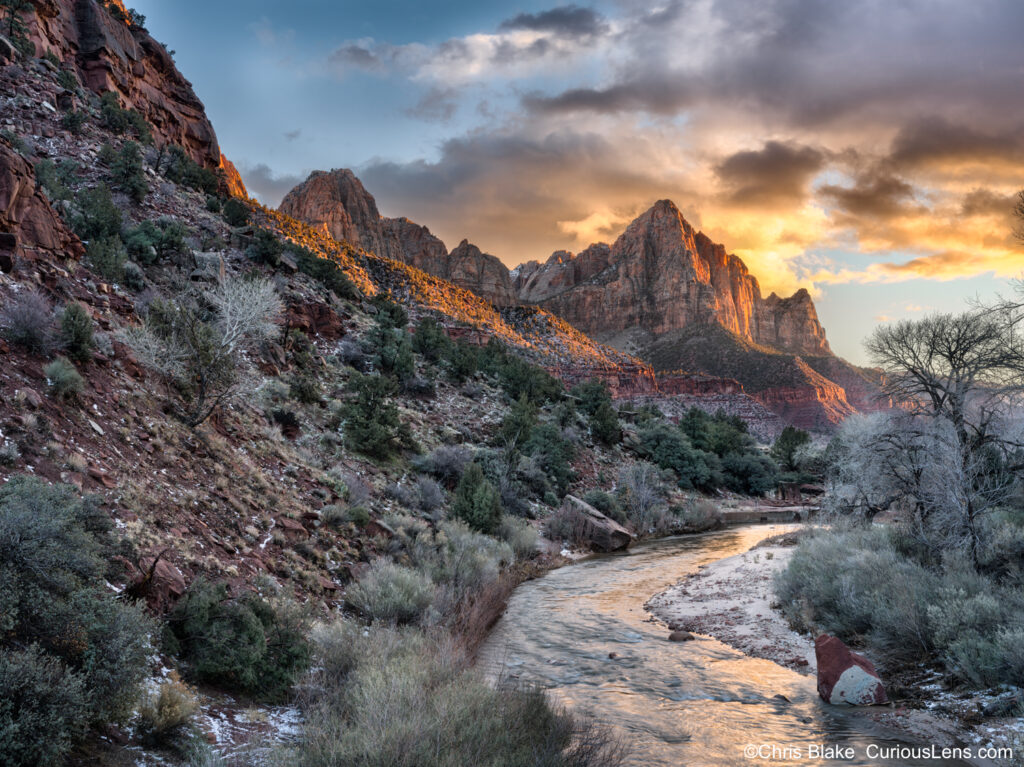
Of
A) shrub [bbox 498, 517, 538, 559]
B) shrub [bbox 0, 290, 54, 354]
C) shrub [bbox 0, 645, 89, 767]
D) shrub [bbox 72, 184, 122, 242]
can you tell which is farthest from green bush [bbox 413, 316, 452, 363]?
shrub [bbox 0, 645, 89, 767]

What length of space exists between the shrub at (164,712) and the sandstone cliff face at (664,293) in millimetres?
143202

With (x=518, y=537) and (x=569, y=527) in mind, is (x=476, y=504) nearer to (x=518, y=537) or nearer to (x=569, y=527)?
(x=518, y=537)

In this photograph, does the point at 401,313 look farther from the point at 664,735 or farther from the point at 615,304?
the point at 615,304

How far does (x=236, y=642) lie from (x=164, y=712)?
1.75 metres

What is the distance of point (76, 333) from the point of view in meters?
Result: 10.8

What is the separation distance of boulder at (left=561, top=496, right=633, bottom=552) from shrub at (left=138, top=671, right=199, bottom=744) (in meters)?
21.0

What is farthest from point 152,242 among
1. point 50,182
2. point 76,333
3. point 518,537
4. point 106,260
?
point 518,537

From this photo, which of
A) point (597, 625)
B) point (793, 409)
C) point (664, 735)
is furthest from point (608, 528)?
point (793, 409)

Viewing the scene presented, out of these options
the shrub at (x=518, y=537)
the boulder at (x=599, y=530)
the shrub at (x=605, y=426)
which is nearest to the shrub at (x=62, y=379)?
the shrub at (x=518, y=537)

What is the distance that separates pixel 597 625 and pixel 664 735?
581 centimetres

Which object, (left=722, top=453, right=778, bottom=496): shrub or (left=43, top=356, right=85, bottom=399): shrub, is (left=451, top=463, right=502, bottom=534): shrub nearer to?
(left=43, top=356, right=85, bottom=399): shrub

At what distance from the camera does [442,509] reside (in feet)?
63.4

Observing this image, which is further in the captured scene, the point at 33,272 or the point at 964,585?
the point at 33,272

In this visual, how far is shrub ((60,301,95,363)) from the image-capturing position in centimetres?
1068
